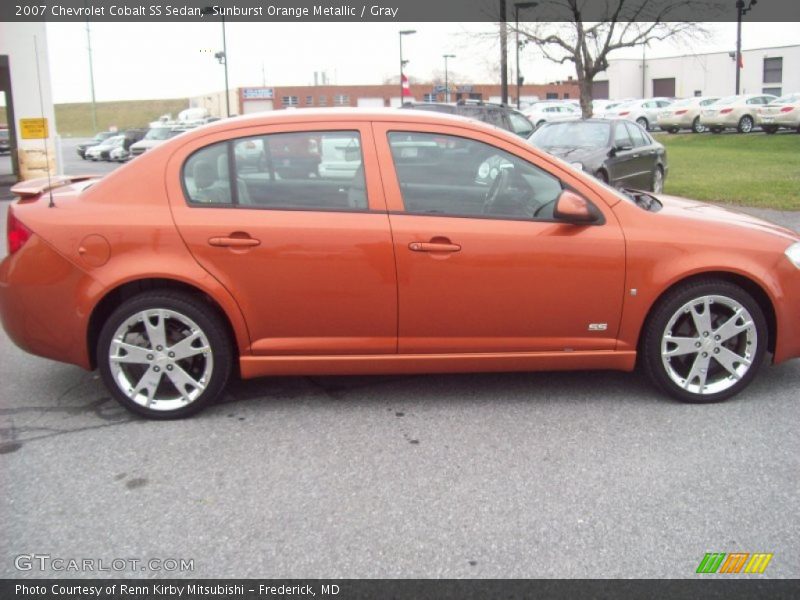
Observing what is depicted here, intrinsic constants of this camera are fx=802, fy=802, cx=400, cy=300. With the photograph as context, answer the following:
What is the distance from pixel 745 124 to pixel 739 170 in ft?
60.3

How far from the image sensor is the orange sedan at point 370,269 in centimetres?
428

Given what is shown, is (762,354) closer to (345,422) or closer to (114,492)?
(345,422)

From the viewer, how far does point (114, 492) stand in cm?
358

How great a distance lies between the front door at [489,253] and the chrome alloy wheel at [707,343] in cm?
37

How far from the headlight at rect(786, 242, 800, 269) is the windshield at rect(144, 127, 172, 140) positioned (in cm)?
3245

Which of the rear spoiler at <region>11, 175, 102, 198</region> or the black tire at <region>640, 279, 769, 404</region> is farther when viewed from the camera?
the rear spoiler at <region>11, 175, 102, 198</region>

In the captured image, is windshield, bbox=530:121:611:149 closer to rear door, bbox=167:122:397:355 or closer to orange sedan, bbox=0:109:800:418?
orange sedan, bbox=0:109:800:418

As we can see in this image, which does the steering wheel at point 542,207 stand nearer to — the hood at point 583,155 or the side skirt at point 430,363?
the side skirt at point 430,363

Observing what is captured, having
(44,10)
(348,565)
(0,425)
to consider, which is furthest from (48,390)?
(44,10)

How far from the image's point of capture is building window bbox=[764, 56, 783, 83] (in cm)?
7281

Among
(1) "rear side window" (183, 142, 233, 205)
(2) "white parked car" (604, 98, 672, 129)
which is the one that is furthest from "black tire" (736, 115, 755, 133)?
(1) "rear side window" (183, 142, 233, 205)

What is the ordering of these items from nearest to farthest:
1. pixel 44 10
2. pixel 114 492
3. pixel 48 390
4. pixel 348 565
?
pixel 348 565 < pixel 114 492 < pixel 48 390 < pixel 44 10

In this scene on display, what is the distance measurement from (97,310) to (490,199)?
2249mm

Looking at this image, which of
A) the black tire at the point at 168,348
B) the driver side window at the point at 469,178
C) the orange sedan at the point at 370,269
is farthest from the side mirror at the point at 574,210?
the black tire at the point at 168,348
